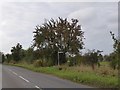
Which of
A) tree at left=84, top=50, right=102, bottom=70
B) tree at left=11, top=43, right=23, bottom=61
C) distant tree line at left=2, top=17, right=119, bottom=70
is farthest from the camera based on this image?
tree at left=11, top=43, right=23, bottom=61

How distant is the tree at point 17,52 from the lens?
90.4 m

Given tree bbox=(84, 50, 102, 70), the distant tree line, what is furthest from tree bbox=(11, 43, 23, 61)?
tree bbox=(84, 50, 102, 70)

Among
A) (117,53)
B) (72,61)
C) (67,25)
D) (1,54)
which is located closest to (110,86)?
(117,53)

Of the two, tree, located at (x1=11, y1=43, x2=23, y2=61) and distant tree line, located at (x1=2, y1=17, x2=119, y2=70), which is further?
tree, located at (x1=11, y1=43, x2=23, y2=61)

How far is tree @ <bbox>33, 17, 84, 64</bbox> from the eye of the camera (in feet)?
185

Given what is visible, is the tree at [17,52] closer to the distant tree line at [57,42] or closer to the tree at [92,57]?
the distant tree line at [57,42]

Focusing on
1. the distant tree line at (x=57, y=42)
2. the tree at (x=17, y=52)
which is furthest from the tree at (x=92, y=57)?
the tree at (x=17, y=52)

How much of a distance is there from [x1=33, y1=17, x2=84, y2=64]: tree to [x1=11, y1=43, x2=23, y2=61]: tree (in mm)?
30228

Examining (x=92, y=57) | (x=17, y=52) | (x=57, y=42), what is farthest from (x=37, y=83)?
(x=17, y=52)

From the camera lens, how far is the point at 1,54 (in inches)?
4569

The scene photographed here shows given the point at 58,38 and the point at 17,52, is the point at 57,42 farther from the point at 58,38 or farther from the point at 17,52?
the point at 17,52

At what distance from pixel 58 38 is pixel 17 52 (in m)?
35.9

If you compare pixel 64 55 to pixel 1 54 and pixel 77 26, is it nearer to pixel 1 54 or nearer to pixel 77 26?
pixel 77 26

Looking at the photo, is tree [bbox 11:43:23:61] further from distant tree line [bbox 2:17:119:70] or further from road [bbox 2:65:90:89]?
road [bbox 2:65:90:89]
